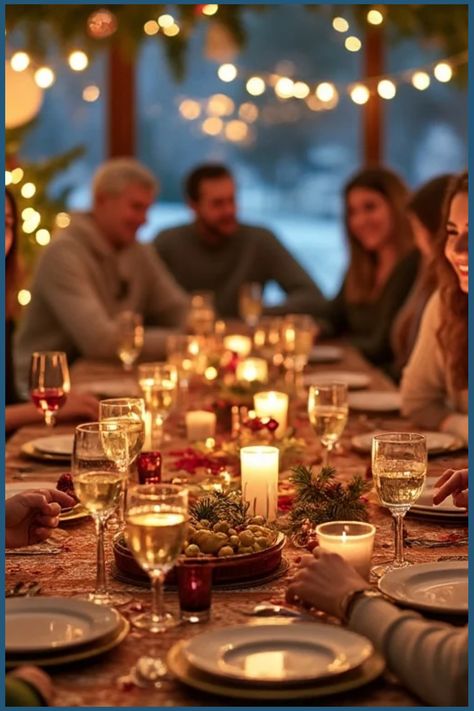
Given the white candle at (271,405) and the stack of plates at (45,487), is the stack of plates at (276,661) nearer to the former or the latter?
the stack of plates at (45,487)

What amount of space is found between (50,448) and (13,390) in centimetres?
112

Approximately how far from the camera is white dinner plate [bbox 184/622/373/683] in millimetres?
1386

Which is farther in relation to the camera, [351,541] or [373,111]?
[373,111]

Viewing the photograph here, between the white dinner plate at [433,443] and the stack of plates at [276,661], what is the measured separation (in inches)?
46.8

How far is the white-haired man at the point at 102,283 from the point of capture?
4523 millimetres

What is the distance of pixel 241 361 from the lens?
348 cm

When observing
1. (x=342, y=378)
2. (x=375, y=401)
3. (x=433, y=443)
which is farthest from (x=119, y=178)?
(x=433, y=443)

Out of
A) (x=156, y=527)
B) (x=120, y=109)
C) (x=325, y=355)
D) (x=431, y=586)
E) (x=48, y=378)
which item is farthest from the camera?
(x=120, y=109)

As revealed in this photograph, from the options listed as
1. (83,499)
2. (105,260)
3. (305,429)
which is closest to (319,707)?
(83,499)

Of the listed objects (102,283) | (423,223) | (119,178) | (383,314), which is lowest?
(383,314)

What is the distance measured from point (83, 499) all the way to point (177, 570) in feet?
0.54

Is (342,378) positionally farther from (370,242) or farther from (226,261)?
(226,261)

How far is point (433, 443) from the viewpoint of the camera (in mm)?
2721

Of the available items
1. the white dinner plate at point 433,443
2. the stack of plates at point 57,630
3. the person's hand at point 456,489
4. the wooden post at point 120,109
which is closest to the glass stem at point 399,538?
the person's hand at point 456,489
